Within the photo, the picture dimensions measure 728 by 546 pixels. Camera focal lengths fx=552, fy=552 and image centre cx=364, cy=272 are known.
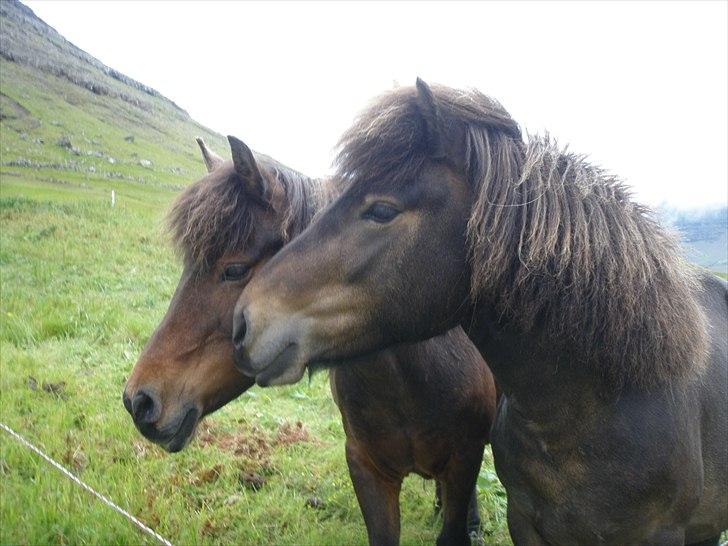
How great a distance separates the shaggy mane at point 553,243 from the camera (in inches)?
75.0

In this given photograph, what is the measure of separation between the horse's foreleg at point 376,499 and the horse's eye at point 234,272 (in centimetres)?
129

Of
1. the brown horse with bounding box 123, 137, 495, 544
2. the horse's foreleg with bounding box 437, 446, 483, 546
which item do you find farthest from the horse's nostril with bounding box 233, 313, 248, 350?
the horse's foreleg with bounding box 437, 446, 483, 546

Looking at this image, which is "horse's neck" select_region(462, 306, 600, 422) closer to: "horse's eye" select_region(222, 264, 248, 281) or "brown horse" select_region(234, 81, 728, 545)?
"brown horse" select_region(234, 81, 728, 545)

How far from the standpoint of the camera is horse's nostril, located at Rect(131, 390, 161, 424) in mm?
2615

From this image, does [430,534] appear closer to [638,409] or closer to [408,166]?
[638,409]

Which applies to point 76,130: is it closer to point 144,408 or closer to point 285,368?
point 144,408

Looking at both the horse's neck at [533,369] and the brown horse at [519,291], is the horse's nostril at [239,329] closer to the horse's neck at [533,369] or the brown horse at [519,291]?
the brown horse at [519,291]

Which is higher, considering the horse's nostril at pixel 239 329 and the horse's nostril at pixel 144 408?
the horse's nostril at pixel 239 329

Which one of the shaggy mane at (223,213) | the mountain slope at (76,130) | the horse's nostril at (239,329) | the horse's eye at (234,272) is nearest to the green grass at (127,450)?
the shaggy mane at (223,213)

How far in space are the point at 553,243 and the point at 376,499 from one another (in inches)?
80.9

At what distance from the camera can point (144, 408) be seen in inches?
105

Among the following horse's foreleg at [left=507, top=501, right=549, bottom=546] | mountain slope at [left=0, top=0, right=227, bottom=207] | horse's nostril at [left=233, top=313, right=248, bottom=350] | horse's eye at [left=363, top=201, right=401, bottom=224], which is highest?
horse's eye at [left=363, top=201, right=401, bottom=224]

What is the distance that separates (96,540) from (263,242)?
2.45 m

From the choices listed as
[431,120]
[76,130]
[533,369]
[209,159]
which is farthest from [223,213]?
[76,130]
